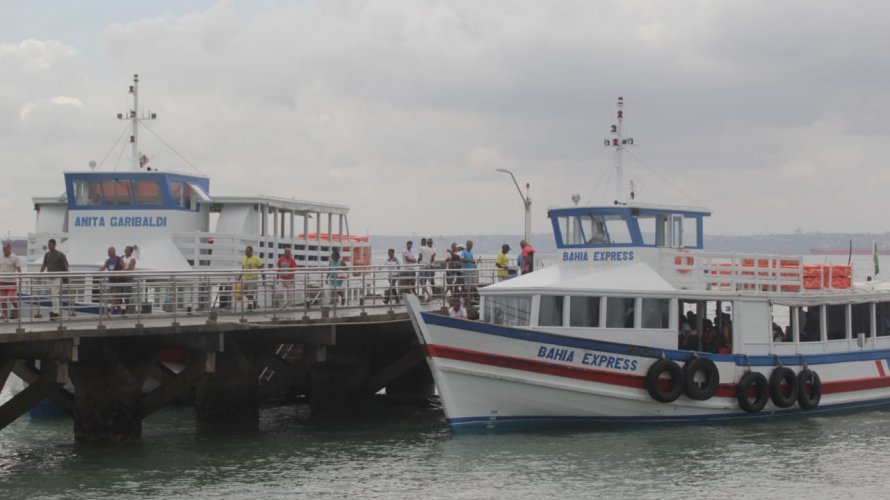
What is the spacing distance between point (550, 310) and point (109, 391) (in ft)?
27.1

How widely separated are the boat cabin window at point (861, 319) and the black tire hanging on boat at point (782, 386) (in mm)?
3178

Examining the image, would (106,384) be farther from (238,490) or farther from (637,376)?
(637,376)

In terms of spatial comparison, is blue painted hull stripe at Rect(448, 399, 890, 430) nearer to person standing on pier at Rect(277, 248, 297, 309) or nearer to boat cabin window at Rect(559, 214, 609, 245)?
boat cabin window at Rect(559, 214, 609, 245)

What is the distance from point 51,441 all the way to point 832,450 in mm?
14511

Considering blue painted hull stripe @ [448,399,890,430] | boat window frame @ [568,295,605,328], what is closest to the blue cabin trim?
blue painted hull stripe @ [448,399,890,430]

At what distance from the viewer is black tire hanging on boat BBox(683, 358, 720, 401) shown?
24.7 meters

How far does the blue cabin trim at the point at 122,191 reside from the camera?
3316cm

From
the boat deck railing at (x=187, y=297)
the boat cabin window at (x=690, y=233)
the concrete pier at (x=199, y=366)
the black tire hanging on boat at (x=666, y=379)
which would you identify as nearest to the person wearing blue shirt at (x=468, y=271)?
the boat deck railing at (x=187, y=297)

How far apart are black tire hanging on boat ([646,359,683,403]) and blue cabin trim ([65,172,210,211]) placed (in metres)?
14.5

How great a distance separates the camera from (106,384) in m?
22.6

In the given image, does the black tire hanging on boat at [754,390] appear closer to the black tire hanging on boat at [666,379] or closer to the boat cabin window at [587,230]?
the black tire hanging on boat at [666,379]

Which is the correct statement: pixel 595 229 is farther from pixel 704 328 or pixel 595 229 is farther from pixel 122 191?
pixel 122 191

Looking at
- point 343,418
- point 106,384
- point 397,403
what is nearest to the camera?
point 106,384

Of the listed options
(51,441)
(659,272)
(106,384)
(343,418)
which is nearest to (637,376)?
(659,272)
